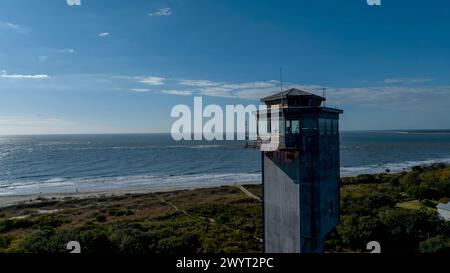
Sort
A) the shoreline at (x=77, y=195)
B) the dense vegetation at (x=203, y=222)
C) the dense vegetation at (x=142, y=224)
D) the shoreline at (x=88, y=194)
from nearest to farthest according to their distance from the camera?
1. the dense vegetation at (x=142, y=224)
2. the dense vegetation at (x=203, y=222)
3. the shoreline at (x=77, y=195)
4. the shoreline at (x=88, y=194)

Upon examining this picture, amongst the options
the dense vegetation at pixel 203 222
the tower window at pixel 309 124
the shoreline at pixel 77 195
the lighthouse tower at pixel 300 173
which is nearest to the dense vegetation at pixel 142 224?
the dense vegetation at pixel 203 222

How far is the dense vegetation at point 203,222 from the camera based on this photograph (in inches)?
703

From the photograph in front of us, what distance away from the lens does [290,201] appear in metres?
11.5

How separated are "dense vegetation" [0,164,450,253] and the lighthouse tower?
27.3ft

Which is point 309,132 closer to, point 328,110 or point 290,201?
point 328,110

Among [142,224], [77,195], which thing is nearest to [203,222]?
[142,224]

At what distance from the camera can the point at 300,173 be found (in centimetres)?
1121

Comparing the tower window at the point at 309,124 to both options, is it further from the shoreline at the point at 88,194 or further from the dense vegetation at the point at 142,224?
the shoreline at the point at 88,194

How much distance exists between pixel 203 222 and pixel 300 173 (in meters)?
20.5

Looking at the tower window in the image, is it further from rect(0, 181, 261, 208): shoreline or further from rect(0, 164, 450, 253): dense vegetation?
rect(0, 181, 261, 208): shoreline

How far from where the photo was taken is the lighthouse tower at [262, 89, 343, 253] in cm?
1119

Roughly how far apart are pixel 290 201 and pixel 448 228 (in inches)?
629

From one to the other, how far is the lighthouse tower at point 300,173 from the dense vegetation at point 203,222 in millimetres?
8333
